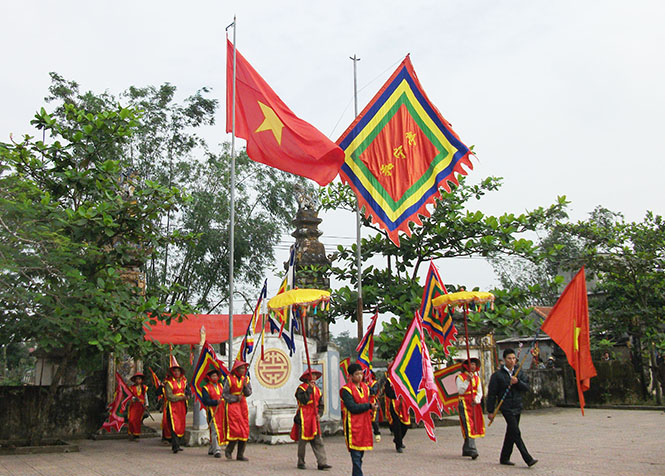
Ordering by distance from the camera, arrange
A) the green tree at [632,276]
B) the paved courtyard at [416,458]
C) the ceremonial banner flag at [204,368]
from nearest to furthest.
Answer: the paved courtyard at [416,458] → the ceremonial banner flag at [204,368] → the green tree at [632,276]

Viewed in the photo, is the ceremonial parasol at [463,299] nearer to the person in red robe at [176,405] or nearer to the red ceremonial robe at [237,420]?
the red ceremonial robe at [237,420]

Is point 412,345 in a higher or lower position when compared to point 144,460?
higher

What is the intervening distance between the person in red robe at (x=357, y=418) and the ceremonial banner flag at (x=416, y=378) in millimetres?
1719

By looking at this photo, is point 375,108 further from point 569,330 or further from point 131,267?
point 131,267

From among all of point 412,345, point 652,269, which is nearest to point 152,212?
point 412,345

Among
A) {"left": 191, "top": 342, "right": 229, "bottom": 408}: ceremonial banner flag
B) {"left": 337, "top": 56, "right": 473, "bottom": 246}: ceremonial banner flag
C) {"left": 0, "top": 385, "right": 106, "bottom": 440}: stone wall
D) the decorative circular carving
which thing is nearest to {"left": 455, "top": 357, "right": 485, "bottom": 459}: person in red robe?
{"left": 337, "top": 56, "right": 473, "bottom": 246}: ceremonial banner flag

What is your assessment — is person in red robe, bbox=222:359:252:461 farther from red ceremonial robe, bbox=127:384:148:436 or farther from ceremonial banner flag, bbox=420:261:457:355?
red ceremonial robe, bbox=127:384:148:436

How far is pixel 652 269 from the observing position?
20.0 meters

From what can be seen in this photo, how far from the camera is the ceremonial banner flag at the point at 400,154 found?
11852 mm

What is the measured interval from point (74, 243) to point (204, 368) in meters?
3.52

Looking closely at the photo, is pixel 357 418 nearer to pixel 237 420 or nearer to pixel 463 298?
pixel 237 420

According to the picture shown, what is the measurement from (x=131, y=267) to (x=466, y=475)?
11.1 metres

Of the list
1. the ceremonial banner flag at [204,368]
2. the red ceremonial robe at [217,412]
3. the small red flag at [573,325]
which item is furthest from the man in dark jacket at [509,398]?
the ceremonial banner flag at [204,368]

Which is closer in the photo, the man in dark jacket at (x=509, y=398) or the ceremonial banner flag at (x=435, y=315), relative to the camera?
the man in dark jacket at (x=509, y=398)
